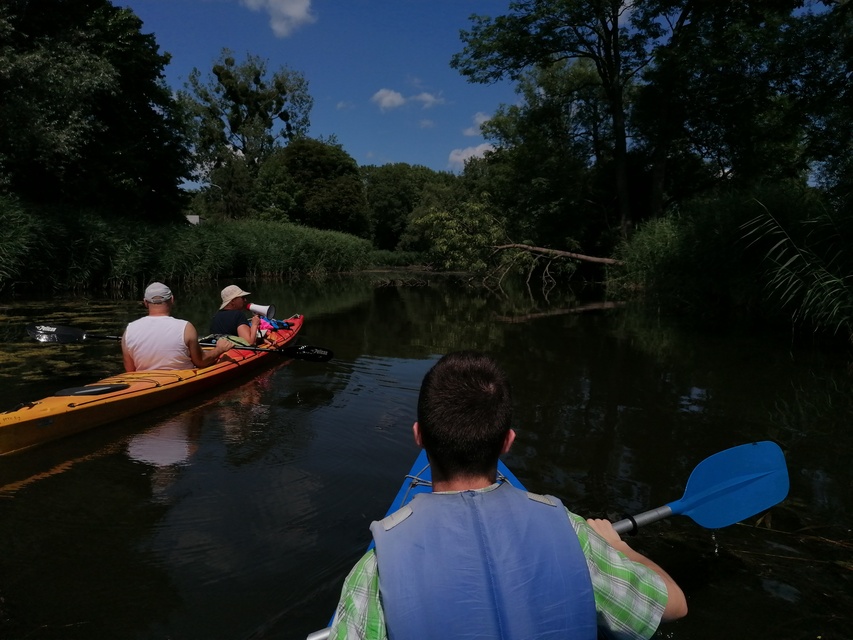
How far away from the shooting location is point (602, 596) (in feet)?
4.50

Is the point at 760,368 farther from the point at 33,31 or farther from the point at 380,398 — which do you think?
the point at 33,31

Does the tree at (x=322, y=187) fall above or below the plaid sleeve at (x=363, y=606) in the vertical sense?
above

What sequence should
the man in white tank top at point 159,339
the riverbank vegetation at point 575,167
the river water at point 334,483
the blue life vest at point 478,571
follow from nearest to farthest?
the blue life vest at point 478,571 → the river water at point 334,483 → the man in white tank top at point 159,339 → the riverbank vegetation at point 575,167

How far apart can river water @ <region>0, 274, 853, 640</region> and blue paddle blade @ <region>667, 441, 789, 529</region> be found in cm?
37

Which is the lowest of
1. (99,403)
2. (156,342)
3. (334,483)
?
(334,483)

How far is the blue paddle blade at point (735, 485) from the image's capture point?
113 inches

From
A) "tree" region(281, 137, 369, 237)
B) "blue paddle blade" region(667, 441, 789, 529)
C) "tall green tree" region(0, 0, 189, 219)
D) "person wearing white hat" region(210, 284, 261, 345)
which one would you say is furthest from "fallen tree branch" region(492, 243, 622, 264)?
"tree" region(281, 137, 369, 237)

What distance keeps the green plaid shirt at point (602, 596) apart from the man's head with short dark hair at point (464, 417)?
233 millimetres

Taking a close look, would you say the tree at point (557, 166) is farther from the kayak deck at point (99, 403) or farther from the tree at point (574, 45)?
the kayak deck at point (99, 403)

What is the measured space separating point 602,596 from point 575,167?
22908mm

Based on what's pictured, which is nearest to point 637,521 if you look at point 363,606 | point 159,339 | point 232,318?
point 363,606

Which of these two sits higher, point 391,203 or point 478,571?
point 391,203

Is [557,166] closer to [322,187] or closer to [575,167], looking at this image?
[575,167]

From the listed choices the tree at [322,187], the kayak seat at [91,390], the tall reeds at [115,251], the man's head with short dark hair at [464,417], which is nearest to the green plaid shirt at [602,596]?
the man's head with short dark hair at [464,417]
